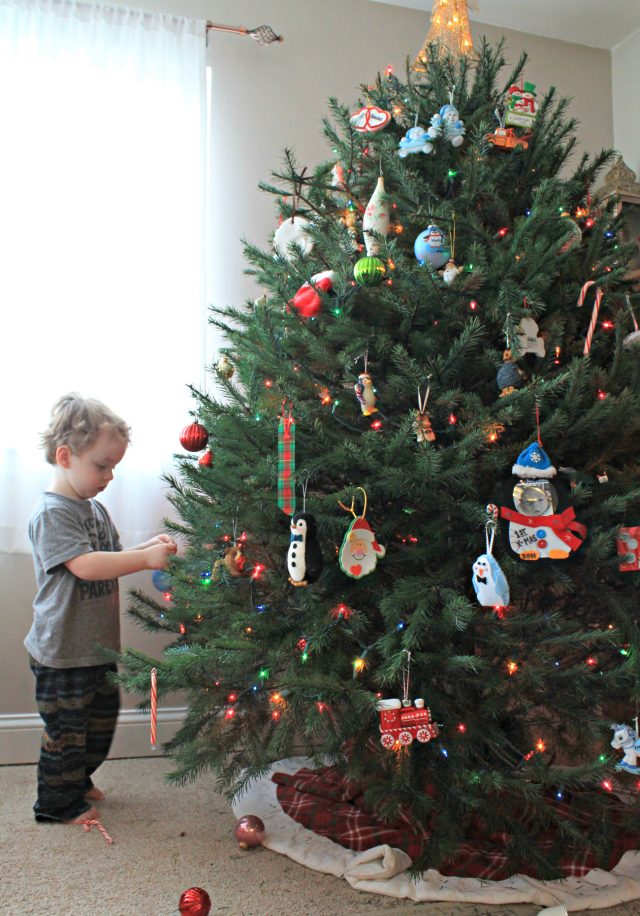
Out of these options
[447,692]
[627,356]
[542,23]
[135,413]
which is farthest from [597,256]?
[542,23]

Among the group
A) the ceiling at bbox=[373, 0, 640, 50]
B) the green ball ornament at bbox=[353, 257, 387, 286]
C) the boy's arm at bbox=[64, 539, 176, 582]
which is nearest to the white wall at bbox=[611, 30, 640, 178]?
the ceiling at bbox=[373, 0, 640, 50]

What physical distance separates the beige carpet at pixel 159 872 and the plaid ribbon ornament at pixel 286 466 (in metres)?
0.78

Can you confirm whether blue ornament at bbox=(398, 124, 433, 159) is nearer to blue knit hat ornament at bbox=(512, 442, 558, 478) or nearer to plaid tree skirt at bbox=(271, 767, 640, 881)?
blue knit hat ornament at bbox=(512, 442, 558, 478)

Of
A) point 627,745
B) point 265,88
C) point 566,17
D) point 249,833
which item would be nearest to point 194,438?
point 249,833

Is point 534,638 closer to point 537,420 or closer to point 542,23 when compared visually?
point 537,420

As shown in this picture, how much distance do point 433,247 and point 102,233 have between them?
1.30 m

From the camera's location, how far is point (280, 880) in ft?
5.19

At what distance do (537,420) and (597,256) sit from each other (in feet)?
1.64

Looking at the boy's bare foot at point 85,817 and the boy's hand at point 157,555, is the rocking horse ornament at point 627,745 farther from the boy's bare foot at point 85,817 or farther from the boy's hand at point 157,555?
the boy's bare foot at point 85,817

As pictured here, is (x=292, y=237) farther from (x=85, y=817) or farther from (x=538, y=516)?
(x=85, y=817)

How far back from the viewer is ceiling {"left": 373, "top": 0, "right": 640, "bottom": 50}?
9.08 ft

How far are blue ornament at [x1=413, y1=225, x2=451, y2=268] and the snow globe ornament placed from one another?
0.45 m

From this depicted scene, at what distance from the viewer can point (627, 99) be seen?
9.61 feet

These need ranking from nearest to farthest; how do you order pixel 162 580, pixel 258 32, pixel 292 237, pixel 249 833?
pixel 249 833, pixel 292 237, pixel 162 580, pixel 258 32
